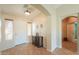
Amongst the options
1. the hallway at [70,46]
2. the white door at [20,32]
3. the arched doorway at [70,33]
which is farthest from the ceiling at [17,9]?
the hallway at [70,46]

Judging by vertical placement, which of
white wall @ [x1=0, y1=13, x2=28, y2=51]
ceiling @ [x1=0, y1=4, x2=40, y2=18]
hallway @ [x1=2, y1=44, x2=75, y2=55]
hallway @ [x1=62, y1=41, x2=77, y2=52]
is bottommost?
hallway @ [x1=2, y1=44, x2=75, y2=55]

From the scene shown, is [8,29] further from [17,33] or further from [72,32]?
[72,32]

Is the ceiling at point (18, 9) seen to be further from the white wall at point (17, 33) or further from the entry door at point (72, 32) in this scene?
the entry door at point (72, 32)

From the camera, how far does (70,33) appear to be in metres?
1.89

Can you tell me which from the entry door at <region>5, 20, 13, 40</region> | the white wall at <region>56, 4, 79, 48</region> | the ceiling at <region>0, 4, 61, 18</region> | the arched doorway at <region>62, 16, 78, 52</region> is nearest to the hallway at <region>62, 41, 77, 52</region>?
the arched doorway at <region>62, 16, 78, 52</region>

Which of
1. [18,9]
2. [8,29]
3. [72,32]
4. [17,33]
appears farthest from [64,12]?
[8,29]

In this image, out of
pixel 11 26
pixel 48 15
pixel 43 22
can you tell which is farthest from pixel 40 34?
pixel 11 26

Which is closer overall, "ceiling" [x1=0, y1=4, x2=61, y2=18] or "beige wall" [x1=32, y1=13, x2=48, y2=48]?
"ceiling" [x1=0, y1=4, x2=61, y2=18]

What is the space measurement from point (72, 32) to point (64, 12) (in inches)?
15.1

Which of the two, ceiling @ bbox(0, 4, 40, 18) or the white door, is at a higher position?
ceiling @ bbox(0, 4, 40, 18)

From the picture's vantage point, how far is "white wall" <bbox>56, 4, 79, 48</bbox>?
5.86ft

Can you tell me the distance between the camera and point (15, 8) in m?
1.81

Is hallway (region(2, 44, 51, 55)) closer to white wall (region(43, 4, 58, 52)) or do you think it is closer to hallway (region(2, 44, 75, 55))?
hallway (region(2, 44, 75, 55))

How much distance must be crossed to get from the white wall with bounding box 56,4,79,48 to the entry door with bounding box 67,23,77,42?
0.15 meters
